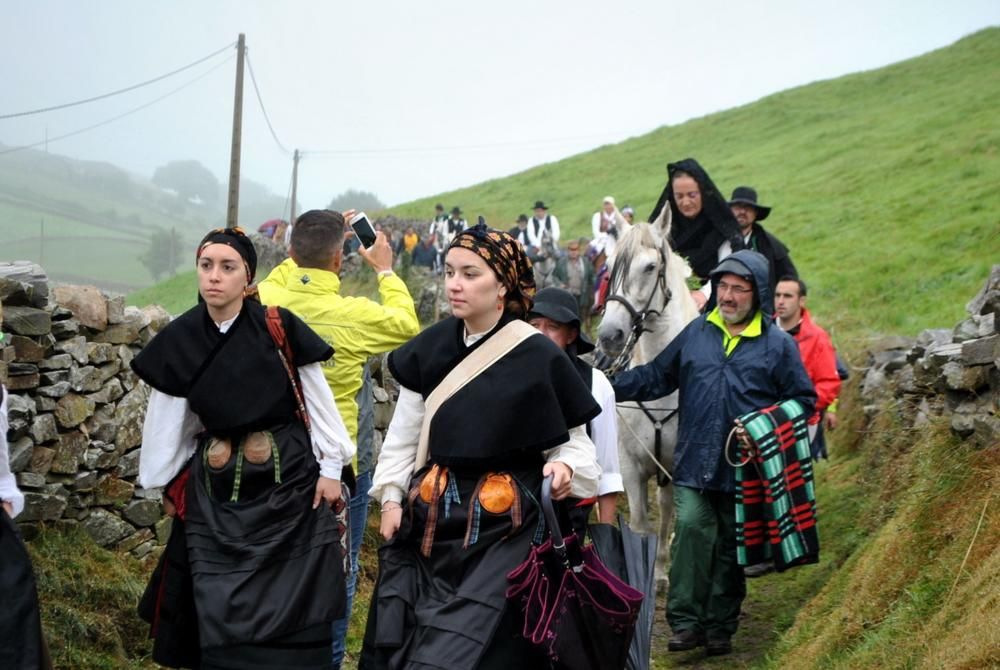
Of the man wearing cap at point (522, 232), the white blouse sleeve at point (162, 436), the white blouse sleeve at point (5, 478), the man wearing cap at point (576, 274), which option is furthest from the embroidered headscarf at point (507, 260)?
the man wearing cap at point (522, 232)

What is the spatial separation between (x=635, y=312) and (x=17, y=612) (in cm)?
441

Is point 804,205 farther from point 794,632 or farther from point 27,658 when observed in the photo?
point 27,658

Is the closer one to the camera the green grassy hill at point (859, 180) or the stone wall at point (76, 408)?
the stone wall at point (76, 408)

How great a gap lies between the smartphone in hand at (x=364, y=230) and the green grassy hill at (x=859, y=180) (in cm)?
1021

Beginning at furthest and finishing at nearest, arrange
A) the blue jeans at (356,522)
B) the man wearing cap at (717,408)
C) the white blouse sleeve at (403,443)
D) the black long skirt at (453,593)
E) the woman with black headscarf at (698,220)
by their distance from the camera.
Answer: the woman with black headscarf at (698,220)
the man wearing cap at (717,408)
the blue jeans at (356,522)
the white blouse sleeve at (403,443)
the black long skirt at (453,593)

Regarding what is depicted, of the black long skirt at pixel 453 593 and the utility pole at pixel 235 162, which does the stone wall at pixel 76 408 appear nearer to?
the black long skirt at pixel 453 593

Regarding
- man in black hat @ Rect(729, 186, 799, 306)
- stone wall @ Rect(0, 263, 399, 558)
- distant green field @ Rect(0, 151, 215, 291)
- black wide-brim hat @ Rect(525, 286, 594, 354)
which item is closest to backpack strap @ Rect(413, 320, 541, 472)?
black wide-brim hat @ Rect(525, 286, 594, 354)

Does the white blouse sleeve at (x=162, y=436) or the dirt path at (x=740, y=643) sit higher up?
the white blouse sleeve at (x=162, y=436)

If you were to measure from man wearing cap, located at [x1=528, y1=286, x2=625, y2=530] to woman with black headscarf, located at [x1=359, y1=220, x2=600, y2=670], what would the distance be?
59cm

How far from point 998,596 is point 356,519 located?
9.63 feet

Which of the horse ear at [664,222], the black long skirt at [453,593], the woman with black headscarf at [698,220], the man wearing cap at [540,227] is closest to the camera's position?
the black long skirt at [453,593]

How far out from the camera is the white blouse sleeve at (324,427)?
172 inches

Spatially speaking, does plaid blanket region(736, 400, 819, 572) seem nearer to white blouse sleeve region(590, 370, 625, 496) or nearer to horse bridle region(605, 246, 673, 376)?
horse bridle region(605, 246, 673, 376)

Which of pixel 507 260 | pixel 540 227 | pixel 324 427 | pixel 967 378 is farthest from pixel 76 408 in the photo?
pixel 540 227
